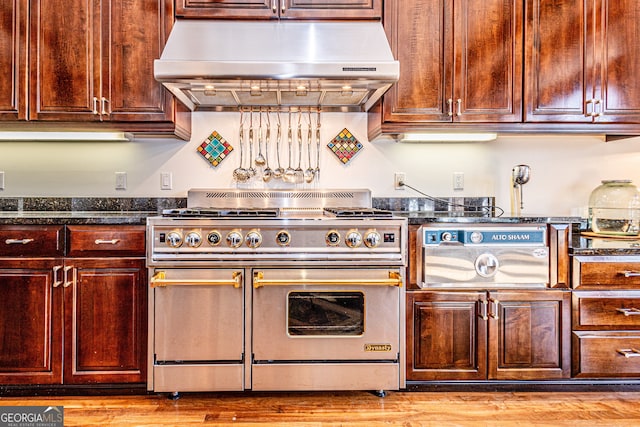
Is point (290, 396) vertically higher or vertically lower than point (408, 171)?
lower

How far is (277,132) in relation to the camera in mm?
2367

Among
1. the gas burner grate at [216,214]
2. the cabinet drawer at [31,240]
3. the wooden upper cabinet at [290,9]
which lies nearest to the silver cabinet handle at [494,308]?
the gas burner grate at [216,214]

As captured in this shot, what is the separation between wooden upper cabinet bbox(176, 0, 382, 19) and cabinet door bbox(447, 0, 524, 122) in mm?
463

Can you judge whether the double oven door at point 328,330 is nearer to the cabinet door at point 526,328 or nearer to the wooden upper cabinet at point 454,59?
the cabinet door at point 526,328

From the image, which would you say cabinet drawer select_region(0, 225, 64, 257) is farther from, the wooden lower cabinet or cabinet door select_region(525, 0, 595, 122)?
cabinet door select_region(525, 0, 595, 122)

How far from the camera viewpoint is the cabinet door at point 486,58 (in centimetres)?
200

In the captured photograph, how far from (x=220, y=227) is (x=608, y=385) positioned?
2.00 meters

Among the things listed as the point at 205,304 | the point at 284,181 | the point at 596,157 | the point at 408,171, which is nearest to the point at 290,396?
the point at 205,304

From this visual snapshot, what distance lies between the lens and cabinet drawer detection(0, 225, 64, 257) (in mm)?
1733

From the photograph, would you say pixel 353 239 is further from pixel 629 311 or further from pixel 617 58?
pixel 617 58

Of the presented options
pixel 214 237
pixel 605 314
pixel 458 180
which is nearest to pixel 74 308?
pixel 214 237

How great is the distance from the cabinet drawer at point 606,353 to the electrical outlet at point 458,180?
3.24 ft

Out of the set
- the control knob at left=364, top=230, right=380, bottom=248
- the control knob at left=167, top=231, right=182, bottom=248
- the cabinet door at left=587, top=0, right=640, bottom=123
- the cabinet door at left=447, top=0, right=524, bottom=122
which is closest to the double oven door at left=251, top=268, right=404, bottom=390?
the control knob at left=364, top=230, right=380, bottom=248

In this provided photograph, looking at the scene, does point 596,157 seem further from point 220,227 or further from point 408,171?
point 220,227
